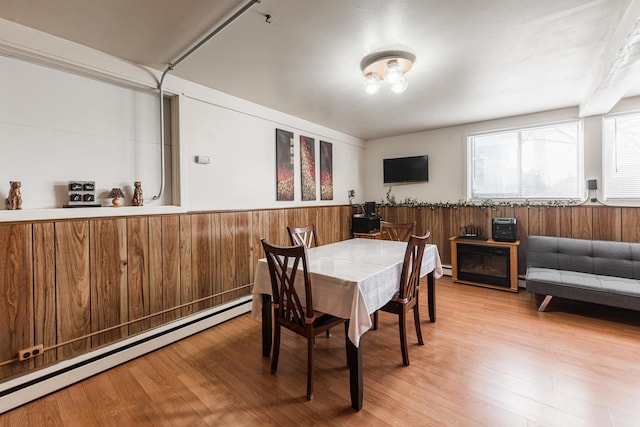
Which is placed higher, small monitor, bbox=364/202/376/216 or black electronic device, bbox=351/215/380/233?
small monitor, bbox=364/202/376/216

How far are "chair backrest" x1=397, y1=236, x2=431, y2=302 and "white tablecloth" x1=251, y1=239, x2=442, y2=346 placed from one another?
61mm

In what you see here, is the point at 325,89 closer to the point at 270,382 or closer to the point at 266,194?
the point at 266,194

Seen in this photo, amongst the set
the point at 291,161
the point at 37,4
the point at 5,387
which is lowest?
the point at 5,387

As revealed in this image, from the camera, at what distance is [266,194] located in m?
3.77

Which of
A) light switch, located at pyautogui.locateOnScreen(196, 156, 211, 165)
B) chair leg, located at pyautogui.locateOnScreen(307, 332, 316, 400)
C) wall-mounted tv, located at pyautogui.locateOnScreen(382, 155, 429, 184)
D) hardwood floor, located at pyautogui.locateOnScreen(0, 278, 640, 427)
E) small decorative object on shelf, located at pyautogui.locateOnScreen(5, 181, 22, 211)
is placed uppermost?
wall-mounted tv, located at pyautogui.locateOnScreen(382, 155, 429, 184)

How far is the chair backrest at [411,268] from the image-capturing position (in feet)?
7.04

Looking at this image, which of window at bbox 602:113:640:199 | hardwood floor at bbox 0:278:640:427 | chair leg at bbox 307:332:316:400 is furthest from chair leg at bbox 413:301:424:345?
window at bbox 602:113:640:199

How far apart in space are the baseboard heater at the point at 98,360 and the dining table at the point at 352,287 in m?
0.95

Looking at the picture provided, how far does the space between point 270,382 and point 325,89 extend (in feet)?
9.38


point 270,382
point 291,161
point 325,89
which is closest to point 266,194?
point 291,161

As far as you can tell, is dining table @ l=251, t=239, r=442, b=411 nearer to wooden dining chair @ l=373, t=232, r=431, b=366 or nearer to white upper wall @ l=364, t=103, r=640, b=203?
wooden dining chair @ l=373, t=232, r=431, b=366

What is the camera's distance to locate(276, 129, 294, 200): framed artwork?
12.9 feet

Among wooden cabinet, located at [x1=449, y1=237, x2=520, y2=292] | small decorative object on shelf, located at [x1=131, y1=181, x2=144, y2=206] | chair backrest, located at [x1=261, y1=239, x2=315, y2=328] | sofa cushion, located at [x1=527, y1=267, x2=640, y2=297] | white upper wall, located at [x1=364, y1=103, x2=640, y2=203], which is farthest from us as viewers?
wooden cabinet, located at [x1=449, y1=237, x2=520, y2=292]

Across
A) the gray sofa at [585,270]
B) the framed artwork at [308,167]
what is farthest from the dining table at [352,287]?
the framed artwork at [308,167]
